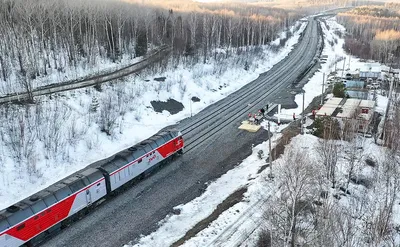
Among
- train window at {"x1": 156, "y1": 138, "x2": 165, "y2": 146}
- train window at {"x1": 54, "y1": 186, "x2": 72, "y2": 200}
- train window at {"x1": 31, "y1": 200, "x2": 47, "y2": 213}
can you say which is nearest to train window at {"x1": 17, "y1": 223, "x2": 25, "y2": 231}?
train window at {"x1": 31, "y1": 200, "x2": 47, "y2": 213}

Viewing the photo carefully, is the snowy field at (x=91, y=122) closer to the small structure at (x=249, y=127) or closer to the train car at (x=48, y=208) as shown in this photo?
the train car at (x=48, y=208)

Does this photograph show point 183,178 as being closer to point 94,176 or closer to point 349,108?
point 94,176

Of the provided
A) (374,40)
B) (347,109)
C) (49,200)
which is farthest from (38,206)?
(374,40)

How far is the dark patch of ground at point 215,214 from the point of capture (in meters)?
27.6

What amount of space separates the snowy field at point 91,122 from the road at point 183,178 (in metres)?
4.76

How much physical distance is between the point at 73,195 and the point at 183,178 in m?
11.7

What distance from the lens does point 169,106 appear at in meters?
55.7

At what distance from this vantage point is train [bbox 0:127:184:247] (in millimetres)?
24906

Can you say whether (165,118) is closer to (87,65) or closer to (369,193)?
(87,65)

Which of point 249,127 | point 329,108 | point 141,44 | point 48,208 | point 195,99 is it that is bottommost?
point 249,127

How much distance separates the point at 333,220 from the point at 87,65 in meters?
49.0

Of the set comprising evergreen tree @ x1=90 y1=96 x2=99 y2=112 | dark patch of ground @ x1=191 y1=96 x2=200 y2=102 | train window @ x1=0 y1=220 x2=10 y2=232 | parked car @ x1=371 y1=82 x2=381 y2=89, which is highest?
evergreen tree @ x1=90 y1=96 x2=99 y2=112

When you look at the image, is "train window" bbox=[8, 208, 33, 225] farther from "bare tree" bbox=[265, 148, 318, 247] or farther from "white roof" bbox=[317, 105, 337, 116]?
"white roof" bbox=[317, 105, 337, 116]

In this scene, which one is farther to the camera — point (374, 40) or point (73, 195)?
point (374, 40)
